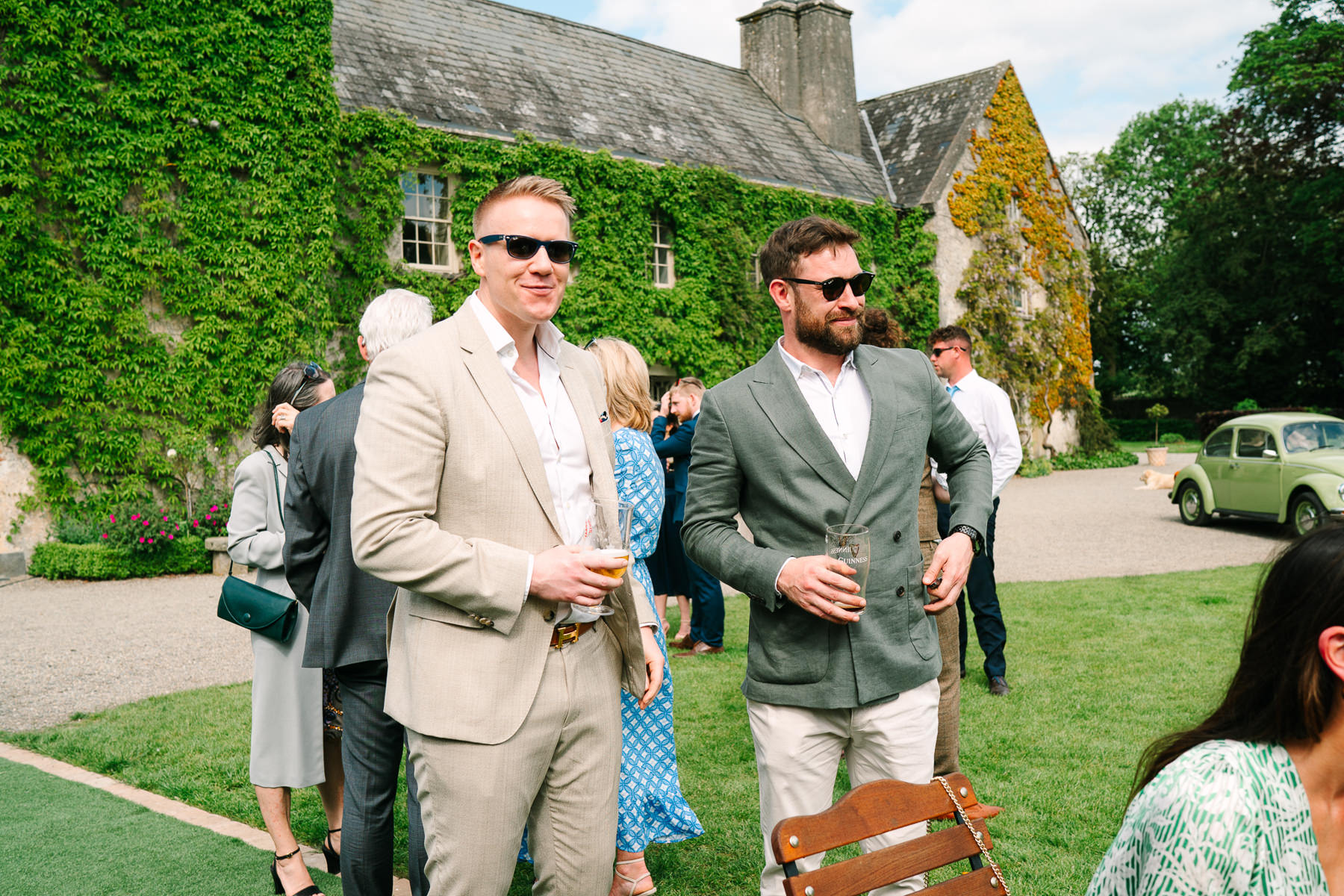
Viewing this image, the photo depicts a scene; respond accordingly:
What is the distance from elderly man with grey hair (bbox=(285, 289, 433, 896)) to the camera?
316cm

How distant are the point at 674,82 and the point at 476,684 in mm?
21045

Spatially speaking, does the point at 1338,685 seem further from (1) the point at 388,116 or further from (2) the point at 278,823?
(1) the point at 388,116

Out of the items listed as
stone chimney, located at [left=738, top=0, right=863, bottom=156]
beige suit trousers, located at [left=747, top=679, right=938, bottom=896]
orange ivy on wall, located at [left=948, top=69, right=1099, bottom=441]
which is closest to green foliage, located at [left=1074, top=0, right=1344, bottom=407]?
orange ivy on wall, located at [left=948, top=69, right=1099, bottom=441]

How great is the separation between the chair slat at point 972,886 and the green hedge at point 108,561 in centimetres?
1238

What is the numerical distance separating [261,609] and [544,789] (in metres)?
1.84

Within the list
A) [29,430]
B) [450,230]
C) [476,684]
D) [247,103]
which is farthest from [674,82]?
[476,684]

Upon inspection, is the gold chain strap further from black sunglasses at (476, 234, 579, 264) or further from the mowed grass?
the mowed grass

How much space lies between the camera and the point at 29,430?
1233 centimetres

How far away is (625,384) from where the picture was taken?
4.67m

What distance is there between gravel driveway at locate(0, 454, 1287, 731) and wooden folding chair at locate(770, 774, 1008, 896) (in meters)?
5.43

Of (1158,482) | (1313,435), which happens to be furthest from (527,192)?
(1158,482)

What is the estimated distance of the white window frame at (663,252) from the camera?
1855 cm

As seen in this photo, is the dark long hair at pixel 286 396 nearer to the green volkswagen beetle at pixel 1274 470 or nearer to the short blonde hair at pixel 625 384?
the short blonde hair at pixel 625 384

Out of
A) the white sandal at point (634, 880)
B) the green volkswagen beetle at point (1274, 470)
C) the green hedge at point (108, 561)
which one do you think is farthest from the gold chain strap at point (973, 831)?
the green hedge at point (108, 561)
